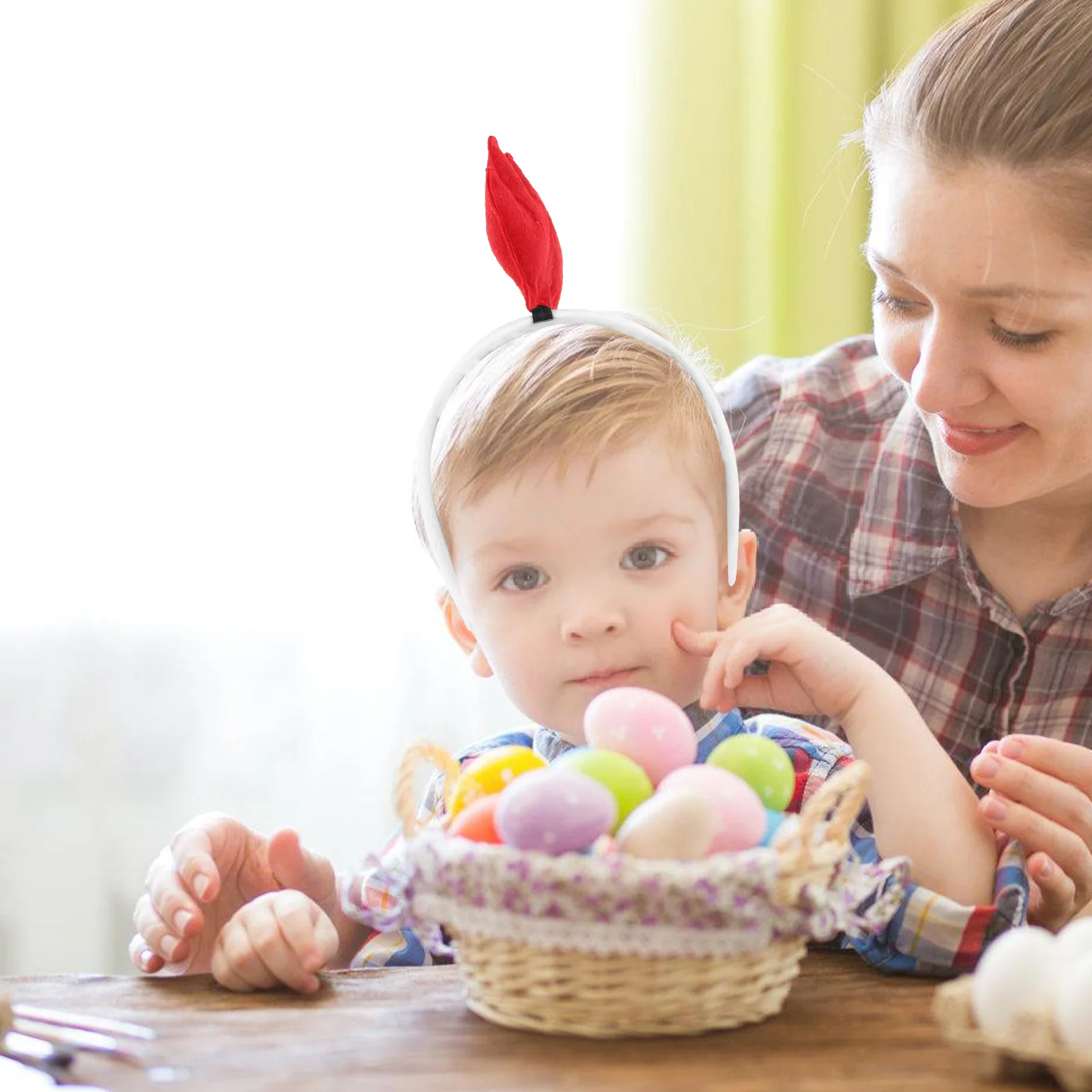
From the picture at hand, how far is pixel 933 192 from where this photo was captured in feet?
4.10

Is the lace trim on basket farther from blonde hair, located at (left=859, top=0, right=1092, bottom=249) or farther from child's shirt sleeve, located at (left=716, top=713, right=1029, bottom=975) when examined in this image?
blonde hair, located at (left=859, top=0, right=1092, bottom=249)

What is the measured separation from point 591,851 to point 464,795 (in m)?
0.15

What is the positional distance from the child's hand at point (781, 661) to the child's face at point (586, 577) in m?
0.03

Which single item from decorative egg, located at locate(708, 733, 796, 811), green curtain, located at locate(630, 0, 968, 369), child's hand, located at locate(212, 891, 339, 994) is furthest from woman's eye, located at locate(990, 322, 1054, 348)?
green curtain, located at locate(630, 0, 968, 369)

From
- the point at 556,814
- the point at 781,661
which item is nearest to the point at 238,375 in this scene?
the point at 781,661

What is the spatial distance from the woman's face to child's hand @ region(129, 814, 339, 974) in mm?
623

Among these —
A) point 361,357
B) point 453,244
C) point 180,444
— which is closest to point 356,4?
point 453,244

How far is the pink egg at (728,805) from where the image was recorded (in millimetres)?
854

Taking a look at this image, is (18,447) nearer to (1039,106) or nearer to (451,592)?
(451,592)

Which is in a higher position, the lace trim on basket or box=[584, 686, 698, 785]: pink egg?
box=[584, 686, 698, 785]: pink egg

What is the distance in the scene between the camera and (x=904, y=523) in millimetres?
1558

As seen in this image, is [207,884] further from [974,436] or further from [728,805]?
[974,436]

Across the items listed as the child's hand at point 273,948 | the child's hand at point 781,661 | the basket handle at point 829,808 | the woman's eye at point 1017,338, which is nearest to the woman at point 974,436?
the woman's eye at point 1017,338

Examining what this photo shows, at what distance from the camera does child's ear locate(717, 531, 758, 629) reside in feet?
3.86
